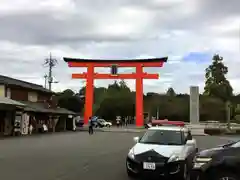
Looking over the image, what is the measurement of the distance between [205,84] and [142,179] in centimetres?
9657

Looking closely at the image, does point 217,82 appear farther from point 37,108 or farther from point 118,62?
point 37,108

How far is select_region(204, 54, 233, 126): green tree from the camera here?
10081cm

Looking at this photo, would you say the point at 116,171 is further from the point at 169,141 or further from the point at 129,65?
the point at 129,65

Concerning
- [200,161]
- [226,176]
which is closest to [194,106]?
[200,161]

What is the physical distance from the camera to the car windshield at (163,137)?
1254 cm

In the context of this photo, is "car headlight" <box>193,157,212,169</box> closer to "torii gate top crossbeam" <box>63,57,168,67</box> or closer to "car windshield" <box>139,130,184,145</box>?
"car windshield" <box>139,130,184,145</box>

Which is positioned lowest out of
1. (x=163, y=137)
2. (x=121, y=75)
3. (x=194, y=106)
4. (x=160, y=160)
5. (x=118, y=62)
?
(x=160, y=160)

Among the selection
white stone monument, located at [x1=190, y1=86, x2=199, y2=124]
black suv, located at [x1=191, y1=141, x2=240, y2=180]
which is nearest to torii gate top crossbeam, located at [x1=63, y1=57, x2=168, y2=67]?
white stone monument, located at [x1=190, y1=86, x2=199, y2=124]

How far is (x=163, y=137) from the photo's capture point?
→ 12828 mm

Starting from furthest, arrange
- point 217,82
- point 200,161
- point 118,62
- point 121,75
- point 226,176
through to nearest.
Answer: point 217,82 → point 118,62 → point 121,75 → point 200,161 → point 226,176

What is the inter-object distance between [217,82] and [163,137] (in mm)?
95213

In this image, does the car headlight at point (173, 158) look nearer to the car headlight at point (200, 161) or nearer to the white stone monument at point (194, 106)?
the car headlight at point (200, 161)

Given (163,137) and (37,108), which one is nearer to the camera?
(163,137)

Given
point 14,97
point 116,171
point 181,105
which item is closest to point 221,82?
point 181,105
